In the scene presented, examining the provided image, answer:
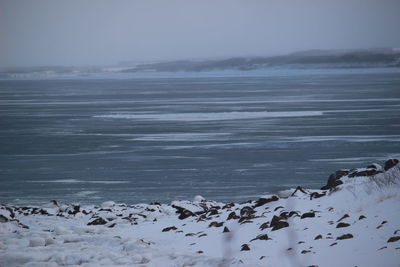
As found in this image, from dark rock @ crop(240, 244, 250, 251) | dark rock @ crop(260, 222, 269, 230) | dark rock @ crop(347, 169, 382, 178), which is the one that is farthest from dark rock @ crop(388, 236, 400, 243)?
dark rock @ crop(347, 169, 382, 178)

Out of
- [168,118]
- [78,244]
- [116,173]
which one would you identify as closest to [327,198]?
[78,244]

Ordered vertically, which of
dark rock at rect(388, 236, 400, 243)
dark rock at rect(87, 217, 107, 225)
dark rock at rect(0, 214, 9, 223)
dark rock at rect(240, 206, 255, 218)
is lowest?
dark rock at rect(87, 217, 107, 225)

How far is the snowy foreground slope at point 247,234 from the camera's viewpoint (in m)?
7.11

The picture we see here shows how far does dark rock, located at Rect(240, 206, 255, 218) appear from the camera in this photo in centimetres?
1043

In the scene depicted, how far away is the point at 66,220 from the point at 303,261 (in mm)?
6997

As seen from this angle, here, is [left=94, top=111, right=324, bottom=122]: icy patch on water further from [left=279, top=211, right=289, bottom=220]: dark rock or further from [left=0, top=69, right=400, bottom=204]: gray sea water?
[left=279, top=211, right=289, bottom=220]: dark rock

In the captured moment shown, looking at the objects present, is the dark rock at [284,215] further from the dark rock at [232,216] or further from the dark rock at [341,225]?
the dark rock at [341,225]

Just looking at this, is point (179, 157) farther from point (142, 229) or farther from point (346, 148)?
point (142, 229)

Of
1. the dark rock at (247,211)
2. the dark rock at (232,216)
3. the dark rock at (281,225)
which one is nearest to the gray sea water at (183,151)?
the dark rock at (247,211)

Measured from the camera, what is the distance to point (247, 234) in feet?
29.2

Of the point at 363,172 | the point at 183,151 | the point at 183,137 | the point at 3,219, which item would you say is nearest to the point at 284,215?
the point at 363,172

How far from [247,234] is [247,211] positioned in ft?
5.84

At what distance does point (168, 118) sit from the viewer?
38375mm

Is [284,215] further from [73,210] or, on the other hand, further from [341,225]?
[73,210]
